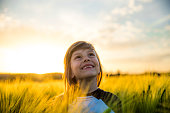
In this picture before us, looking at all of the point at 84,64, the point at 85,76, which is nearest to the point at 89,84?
the point at 85,76

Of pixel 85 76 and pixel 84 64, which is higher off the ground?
pixel 84 64

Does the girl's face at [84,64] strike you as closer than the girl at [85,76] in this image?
No

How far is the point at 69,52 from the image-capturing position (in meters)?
1.76

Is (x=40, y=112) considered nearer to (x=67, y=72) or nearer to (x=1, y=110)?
(x=1, y=110)

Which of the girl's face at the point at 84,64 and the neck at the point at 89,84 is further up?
the girl's face at the point at 84,64

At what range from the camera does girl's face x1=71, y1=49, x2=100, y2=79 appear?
1.44 meters

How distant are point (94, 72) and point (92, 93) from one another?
0.66 feet

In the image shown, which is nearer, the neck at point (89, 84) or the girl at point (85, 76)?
the girl at point (85, 76)

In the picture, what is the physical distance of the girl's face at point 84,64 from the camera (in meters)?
1.44

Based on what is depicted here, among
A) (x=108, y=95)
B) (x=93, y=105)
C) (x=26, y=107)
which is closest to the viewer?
(x=26, y=107)

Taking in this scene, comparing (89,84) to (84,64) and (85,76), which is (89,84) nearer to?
(85,76)

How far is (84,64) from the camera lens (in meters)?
1.47

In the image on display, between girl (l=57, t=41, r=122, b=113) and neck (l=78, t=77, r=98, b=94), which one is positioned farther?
neck (l=78, t=77, r=98, b=94)

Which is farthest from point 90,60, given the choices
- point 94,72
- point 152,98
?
point 152,98
